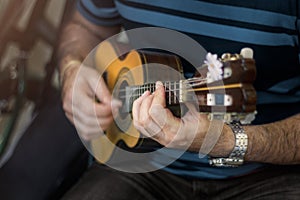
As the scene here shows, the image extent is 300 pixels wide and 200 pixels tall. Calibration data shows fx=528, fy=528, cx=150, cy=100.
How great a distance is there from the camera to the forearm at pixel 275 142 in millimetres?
856

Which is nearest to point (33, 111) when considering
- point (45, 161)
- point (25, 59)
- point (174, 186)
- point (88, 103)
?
point (25, 59)

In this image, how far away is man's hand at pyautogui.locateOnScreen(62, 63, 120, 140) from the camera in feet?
3.30

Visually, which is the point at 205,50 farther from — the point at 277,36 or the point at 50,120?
the point at 50,120

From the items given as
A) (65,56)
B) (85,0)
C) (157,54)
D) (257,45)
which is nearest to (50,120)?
(65,56)

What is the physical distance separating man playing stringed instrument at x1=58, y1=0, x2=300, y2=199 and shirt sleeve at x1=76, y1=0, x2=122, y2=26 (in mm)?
58

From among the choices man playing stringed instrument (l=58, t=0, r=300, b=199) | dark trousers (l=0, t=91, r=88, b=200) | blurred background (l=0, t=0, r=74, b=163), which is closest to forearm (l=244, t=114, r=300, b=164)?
man playing stringed instrument (l=58, t=0, r=300, b=199)

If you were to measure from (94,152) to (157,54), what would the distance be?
292mm

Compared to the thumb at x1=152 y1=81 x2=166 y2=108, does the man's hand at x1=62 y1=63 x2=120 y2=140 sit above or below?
below

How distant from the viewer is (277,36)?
93 centimetres

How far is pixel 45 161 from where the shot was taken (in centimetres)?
113

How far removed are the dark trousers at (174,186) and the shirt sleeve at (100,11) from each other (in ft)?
1.16

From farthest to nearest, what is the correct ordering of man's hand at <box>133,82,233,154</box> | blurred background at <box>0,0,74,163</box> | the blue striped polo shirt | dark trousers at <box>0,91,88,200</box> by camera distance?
blurred background at <box>0,0,74,163</box>, dark trousers at <box>0,91,88,200</box>, the blue striped polo shirt, man's hand at <box>133,82,233,154</box>

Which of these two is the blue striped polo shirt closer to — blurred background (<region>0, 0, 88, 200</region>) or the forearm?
the forearm

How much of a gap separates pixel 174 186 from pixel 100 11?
427 millimetres
